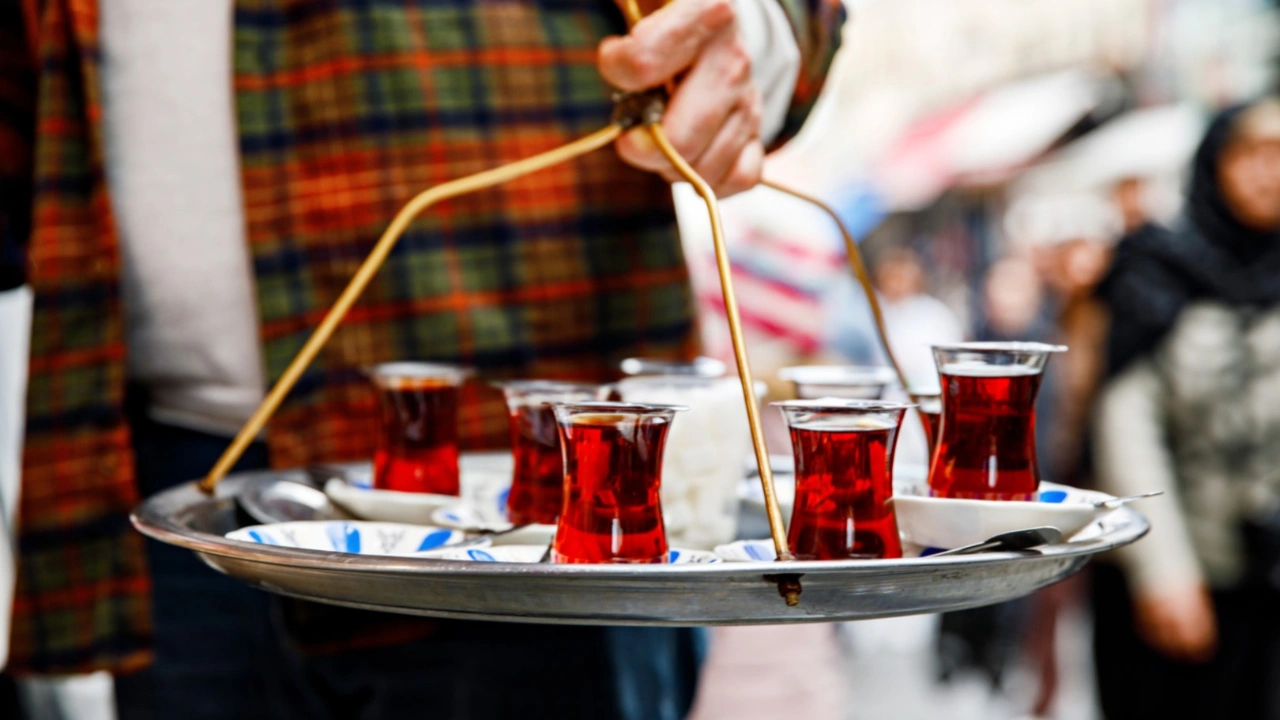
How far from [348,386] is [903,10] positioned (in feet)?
28.7

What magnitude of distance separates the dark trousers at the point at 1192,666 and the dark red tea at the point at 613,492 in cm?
269

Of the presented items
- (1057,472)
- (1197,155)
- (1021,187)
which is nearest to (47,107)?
(1197,155)

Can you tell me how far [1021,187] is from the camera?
8.70 metres

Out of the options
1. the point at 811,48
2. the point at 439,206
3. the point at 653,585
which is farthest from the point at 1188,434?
the point at 653,585

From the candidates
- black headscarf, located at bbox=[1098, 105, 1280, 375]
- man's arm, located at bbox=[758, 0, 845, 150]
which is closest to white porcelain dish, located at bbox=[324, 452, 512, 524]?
man's arm, located at bbox=[758, 0, 845, 150]

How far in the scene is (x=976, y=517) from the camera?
84cm

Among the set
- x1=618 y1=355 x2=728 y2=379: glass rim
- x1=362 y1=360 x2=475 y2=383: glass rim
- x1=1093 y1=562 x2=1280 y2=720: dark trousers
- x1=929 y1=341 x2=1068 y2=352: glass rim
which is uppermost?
x1=929 y1=341 x2=1068 y2=352: glass rim

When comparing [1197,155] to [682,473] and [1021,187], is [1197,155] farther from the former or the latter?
[1021,187]

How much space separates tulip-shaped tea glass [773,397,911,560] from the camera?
81 centimetres

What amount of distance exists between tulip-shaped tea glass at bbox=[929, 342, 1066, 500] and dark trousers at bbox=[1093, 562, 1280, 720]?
243 centimetres

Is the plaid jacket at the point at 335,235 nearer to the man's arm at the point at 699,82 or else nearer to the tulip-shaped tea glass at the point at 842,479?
the man's arm at the point at 699,82

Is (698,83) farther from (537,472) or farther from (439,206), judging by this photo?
(439,206)

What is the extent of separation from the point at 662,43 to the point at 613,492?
1.23 ft

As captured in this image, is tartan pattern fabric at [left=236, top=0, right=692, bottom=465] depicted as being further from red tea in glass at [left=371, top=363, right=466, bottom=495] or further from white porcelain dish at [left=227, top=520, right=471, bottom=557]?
white porcelain dish at [left=227, top=520, right=471, bottom=557]
